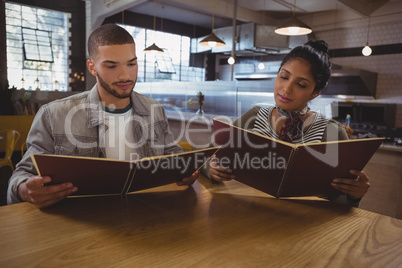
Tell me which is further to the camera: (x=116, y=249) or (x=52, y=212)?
(x=52, y=212)

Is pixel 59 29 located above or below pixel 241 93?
above

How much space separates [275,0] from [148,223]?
7.46 m

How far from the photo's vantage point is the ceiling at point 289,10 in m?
6.83

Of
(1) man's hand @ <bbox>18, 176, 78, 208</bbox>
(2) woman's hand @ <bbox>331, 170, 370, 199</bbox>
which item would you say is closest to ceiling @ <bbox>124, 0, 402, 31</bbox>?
(2) woman's hand @ <bbox>331, 170, 370, 199</bbox>

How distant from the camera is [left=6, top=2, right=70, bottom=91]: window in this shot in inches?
305

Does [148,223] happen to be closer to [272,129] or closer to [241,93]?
[272,129]

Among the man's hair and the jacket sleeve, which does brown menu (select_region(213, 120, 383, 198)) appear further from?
the jacket sleeve

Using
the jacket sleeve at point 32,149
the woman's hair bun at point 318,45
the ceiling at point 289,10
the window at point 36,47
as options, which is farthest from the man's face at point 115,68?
the window at point 36,47

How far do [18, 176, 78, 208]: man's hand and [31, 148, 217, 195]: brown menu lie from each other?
18 mm

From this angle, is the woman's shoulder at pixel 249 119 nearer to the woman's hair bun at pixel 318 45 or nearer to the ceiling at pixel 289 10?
the woman's hair bun at pixel 318 45

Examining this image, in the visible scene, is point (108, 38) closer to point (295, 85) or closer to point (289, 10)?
point (295, 85)

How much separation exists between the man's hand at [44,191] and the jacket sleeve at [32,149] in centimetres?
23

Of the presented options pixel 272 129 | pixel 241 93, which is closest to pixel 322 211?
pixel 272 129

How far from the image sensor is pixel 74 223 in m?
0.90
